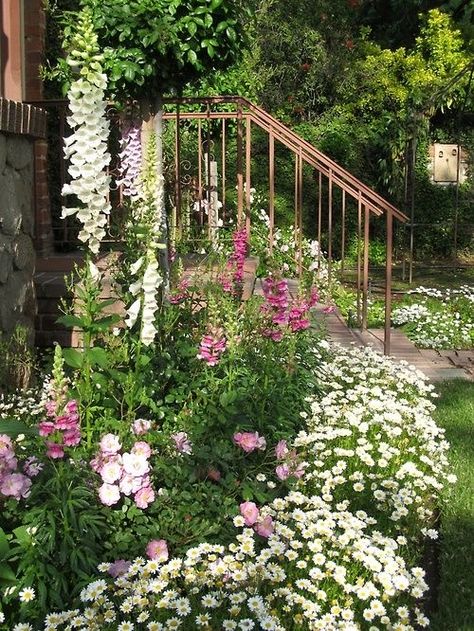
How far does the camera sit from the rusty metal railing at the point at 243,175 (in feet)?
18.6

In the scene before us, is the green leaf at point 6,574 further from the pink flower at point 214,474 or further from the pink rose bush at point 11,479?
the pink flower at point 214,474

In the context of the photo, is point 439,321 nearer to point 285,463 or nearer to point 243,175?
point 243,175

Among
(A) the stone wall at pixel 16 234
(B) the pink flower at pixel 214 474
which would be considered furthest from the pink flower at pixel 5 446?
(A) the stone wall at pixel 16 234

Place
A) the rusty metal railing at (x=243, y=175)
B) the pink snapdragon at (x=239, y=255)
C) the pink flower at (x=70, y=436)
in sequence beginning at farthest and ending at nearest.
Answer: the rusty metal railing at (x=243, y=175)
the pink snapdragon at (x=239, y=255)
the pink flower at (x=70, y=436)

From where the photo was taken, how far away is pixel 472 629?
2.54 metres

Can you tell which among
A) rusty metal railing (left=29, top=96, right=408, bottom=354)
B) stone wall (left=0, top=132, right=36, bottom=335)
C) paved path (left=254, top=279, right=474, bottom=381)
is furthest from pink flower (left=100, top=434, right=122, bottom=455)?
paved path (left=254, top=279, right=474, bottom=381)

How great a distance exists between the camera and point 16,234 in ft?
13.4

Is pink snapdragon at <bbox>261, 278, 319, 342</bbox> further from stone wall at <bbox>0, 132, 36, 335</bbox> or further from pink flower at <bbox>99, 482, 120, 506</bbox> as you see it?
stone wall at <bbox>0, 132, 36, 335</bbox>

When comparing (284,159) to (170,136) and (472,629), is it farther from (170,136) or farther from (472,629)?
(472,629)

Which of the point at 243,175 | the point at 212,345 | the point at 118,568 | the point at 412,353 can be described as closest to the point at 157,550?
the point at 118,568

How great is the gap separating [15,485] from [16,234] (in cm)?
191

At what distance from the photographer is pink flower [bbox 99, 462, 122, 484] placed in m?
2.56

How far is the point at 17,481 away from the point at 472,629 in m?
1.42

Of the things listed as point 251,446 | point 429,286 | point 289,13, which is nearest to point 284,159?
point 289,13
